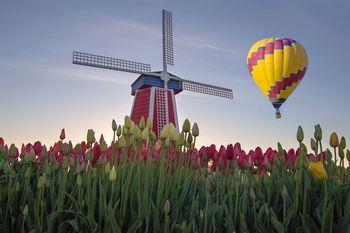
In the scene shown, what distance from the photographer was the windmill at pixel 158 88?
105ft

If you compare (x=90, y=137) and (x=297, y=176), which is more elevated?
(x=90, y=137)

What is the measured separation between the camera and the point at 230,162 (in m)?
4.52

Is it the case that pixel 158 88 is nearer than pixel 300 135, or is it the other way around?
pixel 300 135

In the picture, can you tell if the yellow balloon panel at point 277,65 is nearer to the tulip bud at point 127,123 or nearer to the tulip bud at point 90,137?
the tulip bud at point 127,123

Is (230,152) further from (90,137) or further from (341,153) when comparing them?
(90,137)

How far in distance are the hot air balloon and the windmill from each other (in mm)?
8700

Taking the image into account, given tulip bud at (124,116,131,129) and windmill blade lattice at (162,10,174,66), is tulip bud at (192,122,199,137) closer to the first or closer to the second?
tulip bud at (124,116,131,129)

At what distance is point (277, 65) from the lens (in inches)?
956

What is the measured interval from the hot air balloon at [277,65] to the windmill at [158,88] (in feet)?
28.5

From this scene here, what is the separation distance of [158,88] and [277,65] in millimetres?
11792

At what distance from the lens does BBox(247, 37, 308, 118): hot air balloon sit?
80.1 ft

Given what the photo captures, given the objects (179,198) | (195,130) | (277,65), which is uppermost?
(277,65)

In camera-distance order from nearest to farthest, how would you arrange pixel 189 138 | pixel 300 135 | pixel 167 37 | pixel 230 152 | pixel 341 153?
1. pixel 300 135
2. pixel 341 153
3. pixel 189 138
4. pixel 230 152
5. pixel 167 37

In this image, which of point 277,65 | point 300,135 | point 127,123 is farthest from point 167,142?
point 277,65
